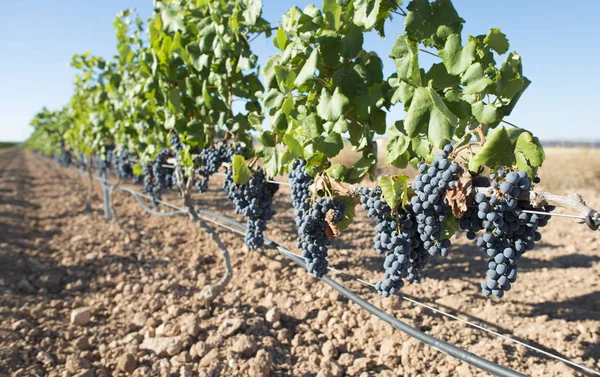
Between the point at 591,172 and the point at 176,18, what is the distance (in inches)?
607

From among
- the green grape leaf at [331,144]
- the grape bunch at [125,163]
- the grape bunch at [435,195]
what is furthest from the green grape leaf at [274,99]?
the grape bunch at [125,163]

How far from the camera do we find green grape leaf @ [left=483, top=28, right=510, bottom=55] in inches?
60.3

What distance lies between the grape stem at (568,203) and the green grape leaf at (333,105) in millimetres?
710

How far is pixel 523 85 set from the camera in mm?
1590

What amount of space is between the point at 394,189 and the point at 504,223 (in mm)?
421

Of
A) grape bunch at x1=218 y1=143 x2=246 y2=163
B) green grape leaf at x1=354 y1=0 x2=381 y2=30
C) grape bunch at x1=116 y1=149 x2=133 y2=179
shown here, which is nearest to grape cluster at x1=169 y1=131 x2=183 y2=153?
grape bunch at x1=218 y1=143 x2=246 y2=163

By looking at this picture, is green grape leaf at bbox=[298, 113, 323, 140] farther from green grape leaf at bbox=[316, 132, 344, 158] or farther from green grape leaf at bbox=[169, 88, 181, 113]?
green grape leaf at bbox=[169, 88, 181, 113]

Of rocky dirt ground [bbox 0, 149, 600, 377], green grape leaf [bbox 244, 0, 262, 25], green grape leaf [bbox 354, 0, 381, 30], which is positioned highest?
green grape leaf [bbox 244, 0, 262, 25]

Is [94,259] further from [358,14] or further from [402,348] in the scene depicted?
[358,14]

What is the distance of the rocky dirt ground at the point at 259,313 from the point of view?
278 cm

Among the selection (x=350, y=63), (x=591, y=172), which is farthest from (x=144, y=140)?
(x=591, y=172)

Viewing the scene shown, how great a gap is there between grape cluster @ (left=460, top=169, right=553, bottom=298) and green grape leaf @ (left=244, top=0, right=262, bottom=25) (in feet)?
5.75

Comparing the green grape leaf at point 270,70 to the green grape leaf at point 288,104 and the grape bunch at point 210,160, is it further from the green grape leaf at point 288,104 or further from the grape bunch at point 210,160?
the grape bunch at point 210,160

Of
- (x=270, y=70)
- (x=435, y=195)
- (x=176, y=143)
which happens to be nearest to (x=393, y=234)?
(x=435, y=195)
